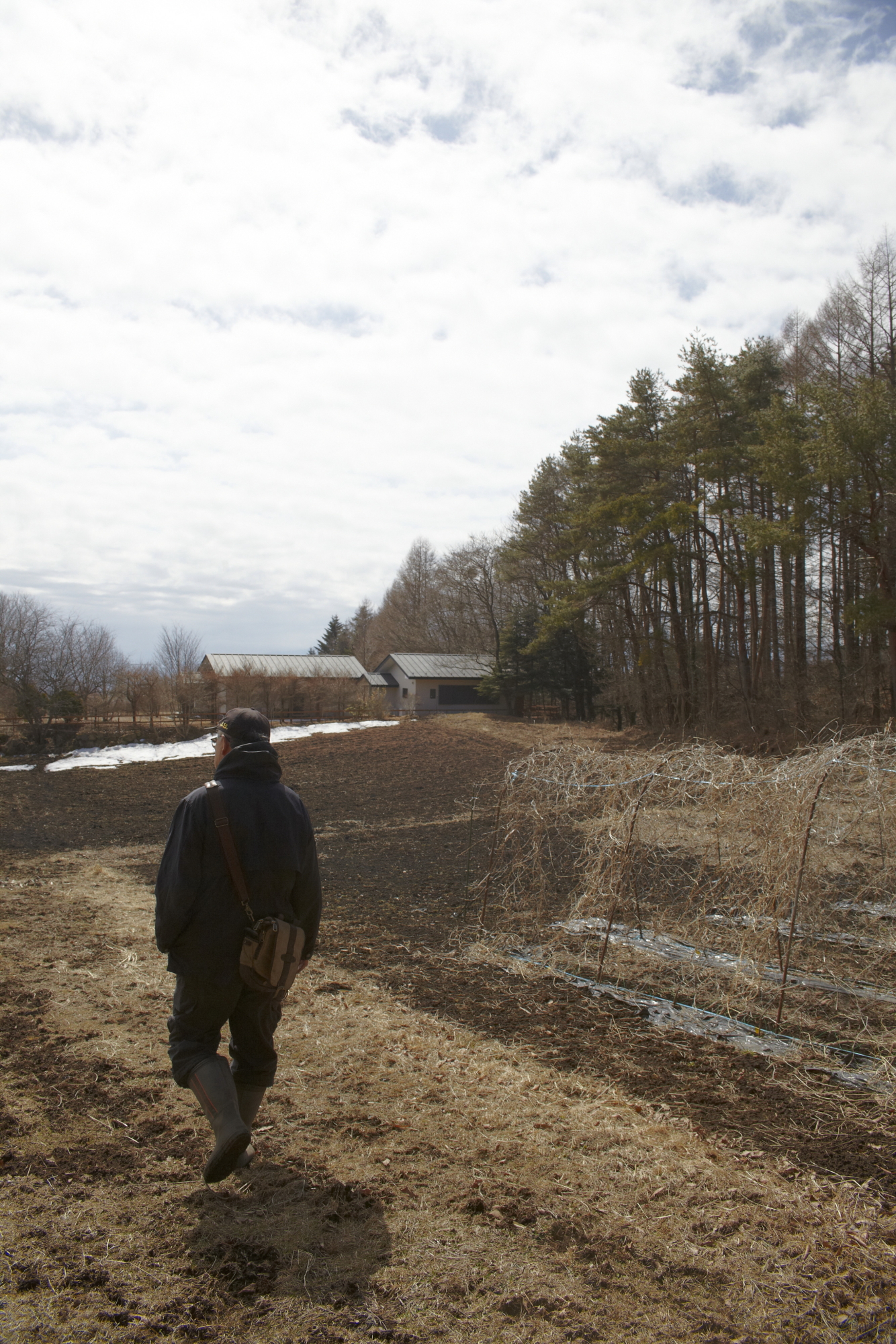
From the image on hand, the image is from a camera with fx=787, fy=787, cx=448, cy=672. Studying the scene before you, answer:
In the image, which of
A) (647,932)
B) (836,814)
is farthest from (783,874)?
(647,932)

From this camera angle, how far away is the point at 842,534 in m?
18.7

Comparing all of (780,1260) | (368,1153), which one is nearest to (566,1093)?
(368,1153)

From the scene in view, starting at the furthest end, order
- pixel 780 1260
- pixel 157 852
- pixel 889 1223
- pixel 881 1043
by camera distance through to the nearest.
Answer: pixel 157 852
pixel 881 1043
pixel 889 1223
pixel 780 1260

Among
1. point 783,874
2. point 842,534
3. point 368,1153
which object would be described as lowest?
point 368,1153

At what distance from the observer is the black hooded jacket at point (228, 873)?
2826 millimetres

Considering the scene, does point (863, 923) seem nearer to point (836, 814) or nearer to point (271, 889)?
point (836, 814)

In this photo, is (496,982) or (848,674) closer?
(496,982)

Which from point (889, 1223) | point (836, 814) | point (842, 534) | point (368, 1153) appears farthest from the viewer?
point (842, 534)

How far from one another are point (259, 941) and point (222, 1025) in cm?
33

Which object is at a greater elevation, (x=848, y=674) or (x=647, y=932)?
(x=848, y=674)

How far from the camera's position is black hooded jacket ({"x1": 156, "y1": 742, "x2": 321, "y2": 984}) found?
283 centimetres

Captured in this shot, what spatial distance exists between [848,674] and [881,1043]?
18666mm

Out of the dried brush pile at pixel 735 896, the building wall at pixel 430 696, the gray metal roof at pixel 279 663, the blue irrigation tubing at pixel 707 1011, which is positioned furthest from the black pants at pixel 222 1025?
the building wall at pixel 430 696

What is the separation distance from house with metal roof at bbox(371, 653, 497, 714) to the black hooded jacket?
128 feet
